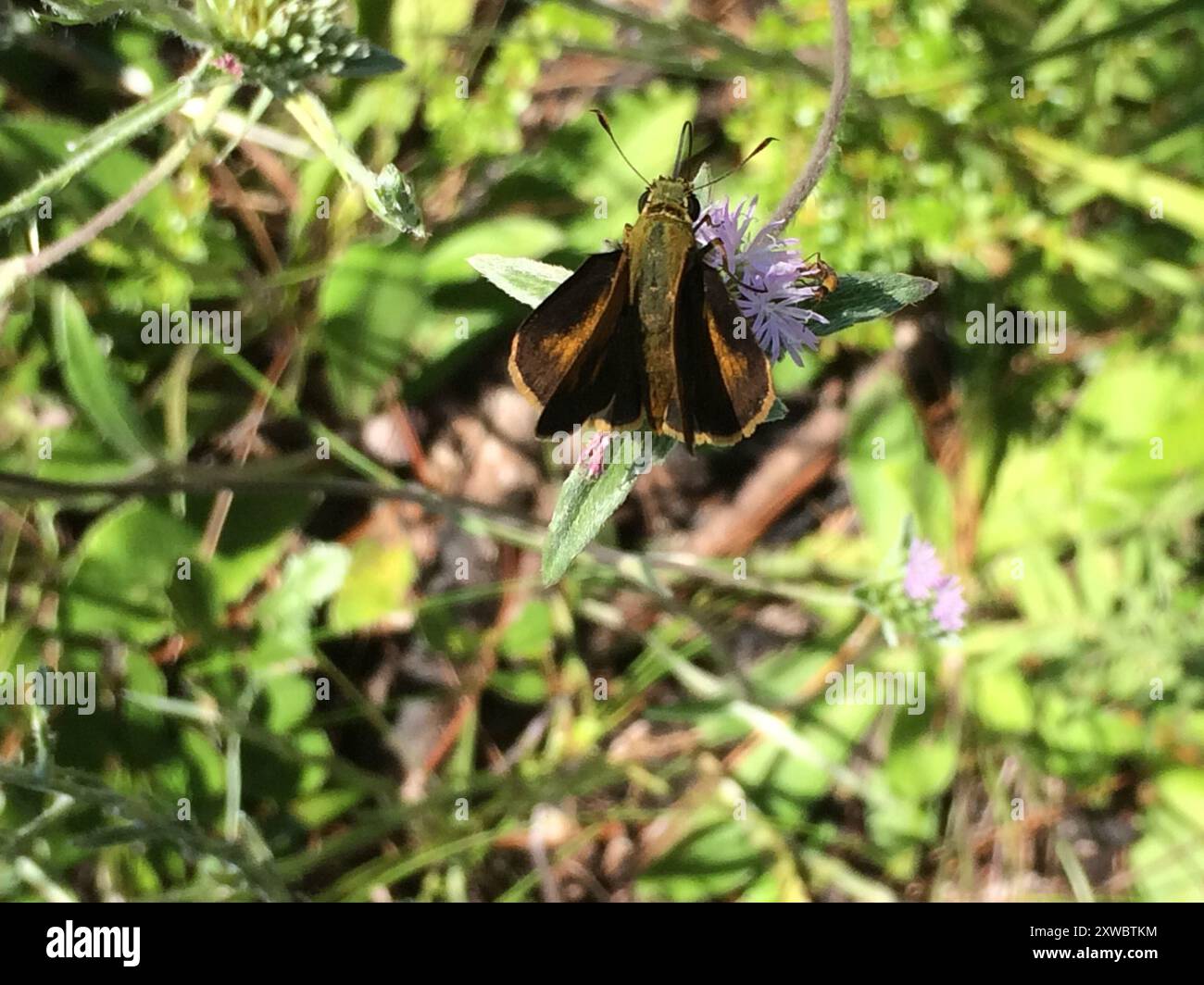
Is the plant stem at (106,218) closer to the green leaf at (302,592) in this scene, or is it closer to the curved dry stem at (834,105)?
the curved dry stem at (834,105)

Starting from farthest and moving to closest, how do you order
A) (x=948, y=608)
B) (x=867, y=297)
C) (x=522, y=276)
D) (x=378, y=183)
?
(x=948, y=608) < (x=522, y=276) < (x=867, y=297) < (x=378, y=183)

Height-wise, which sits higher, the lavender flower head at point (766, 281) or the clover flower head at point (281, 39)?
the clover flower head at point (281, 39)

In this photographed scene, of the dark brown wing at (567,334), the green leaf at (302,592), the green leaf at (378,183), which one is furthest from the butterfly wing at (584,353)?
the green leaf at (302,592)

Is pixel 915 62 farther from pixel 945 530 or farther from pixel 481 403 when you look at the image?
pixel 481 403

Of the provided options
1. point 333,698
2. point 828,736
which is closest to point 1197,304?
point 828,736

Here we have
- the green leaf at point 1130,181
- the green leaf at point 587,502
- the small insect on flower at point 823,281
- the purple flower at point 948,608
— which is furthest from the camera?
the green leaf at point 1130,181

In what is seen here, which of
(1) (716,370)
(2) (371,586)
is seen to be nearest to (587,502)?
(1) (716,370)

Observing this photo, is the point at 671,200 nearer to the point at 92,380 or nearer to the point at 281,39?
the point at 281,39
